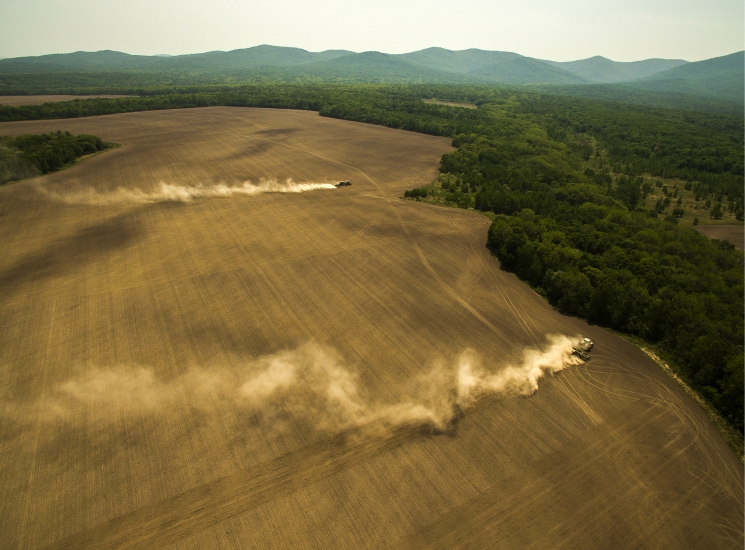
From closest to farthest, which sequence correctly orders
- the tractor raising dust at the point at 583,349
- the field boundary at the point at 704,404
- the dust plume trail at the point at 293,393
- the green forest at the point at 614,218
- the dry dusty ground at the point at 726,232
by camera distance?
1. the field boundary at the point at 704,404
2. the dust plume trail at the point at 293,393
3. the green forest at the point at 614,218
4. the tractor raising dust at the point at 583,349
5. the dry dusty ground at the point at 726,232

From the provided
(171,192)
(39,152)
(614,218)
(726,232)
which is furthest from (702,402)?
(39,152)

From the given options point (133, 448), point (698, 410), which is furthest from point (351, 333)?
point (698, 410)

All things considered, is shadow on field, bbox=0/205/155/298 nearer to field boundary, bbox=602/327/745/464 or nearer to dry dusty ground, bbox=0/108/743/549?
dry dusty ground, bbox=0/108/743/549

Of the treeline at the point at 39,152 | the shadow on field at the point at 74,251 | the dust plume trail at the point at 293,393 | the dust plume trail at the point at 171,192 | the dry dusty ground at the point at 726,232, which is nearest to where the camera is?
the dust plume trail at the point at 293,393

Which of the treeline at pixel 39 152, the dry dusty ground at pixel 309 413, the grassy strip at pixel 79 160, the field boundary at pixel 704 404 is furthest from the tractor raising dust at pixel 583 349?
the treeline at pixel 39 152

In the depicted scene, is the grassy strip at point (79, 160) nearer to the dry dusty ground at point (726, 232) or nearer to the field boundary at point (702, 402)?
the field boundary at point (702, 402)

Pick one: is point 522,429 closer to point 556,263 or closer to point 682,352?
point 682,352
